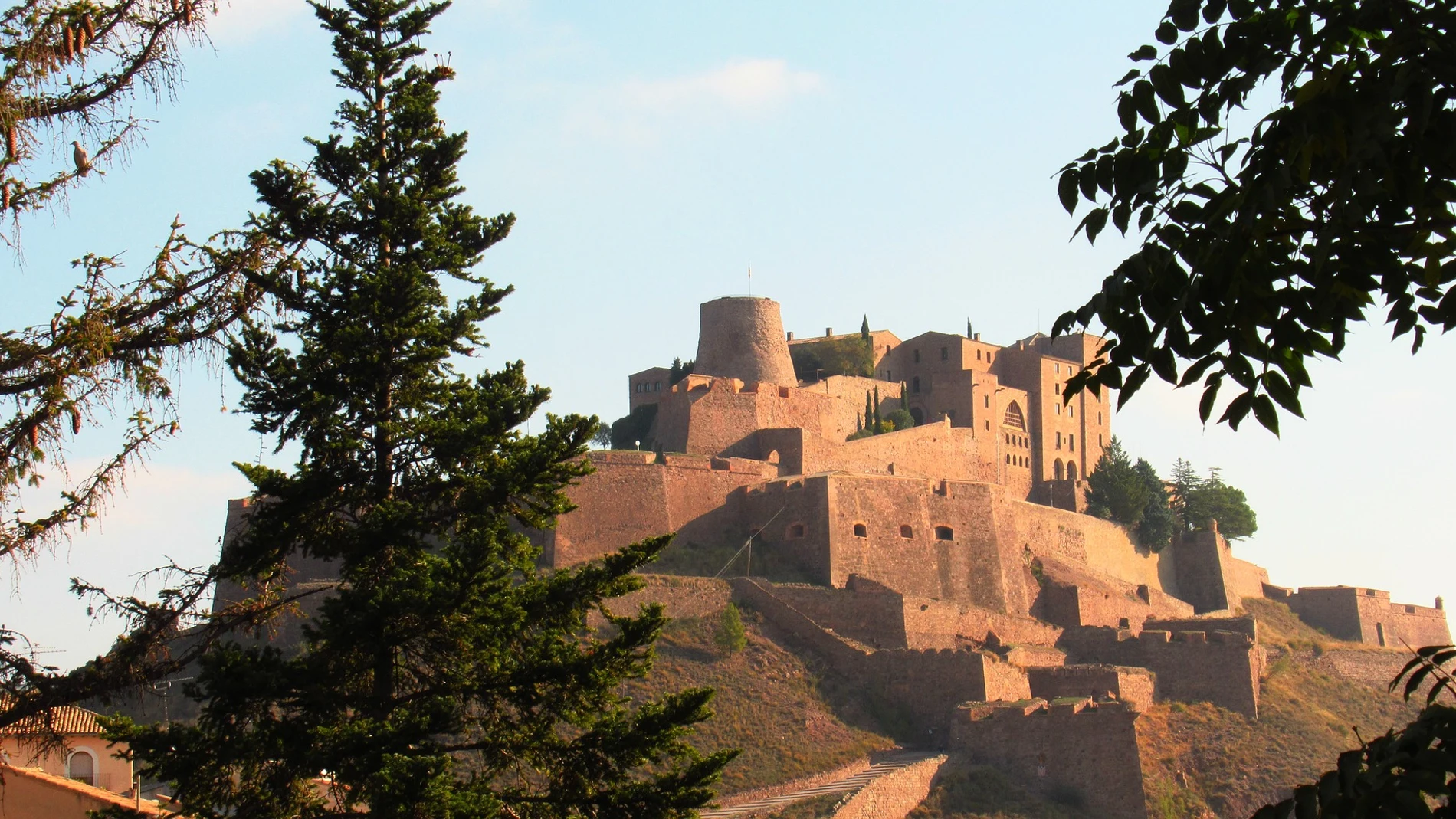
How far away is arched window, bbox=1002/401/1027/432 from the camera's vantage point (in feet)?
192

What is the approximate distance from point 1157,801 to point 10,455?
30165 mm

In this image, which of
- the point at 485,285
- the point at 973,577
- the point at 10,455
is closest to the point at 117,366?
the point at 10,455

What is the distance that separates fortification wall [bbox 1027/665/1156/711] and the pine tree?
26.8 metres

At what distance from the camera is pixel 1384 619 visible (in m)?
55.8

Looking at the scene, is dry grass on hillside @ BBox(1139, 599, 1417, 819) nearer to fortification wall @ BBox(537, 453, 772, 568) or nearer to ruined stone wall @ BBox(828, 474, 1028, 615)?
ruined stone wall @ BBox(828, 474, 1028, 615)

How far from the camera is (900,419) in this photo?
5497 centimetres

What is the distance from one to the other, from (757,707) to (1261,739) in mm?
12913

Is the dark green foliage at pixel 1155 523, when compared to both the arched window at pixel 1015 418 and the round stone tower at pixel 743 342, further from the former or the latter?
the round stone tower at pixel 743 342

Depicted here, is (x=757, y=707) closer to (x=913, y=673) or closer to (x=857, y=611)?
(x=913, y=673)

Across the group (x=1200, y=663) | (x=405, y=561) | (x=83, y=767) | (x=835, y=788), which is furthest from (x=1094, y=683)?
(x=405, y=561)

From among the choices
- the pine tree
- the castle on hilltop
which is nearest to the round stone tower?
the castle on hilltop

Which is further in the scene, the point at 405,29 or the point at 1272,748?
the point at 1272,748

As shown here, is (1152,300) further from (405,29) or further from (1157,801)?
(1157,801)

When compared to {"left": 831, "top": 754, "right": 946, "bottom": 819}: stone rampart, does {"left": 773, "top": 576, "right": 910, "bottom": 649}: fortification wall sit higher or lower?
higher
